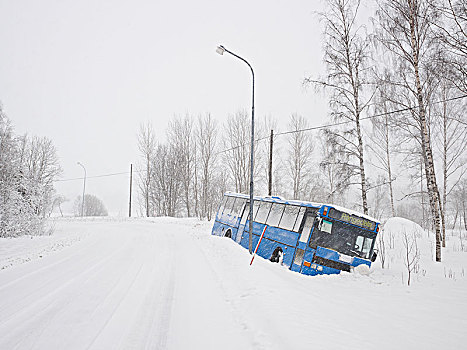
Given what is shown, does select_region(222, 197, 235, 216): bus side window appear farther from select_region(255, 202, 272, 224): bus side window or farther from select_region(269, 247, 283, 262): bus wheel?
select_region(269, 247, 283, 262): bus wheel

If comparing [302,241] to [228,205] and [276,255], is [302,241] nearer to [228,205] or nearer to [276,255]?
[276,255]

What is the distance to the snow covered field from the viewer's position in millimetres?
4180

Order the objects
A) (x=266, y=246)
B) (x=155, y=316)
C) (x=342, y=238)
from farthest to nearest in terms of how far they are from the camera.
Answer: (x=266, y=246) → (x=342, y=238) → (x=155, y=316)

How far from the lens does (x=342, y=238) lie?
32.2ft

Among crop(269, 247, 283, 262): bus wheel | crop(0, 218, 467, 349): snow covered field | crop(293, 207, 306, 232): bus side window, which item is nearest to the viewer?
crop(0, 218, 467, 349): snow covered field

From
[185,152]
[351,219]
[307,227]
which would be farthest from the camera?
[185,152]

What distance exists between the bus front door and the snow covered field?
3.26ft

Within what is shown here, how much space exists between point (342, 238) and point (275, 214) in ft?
10.8

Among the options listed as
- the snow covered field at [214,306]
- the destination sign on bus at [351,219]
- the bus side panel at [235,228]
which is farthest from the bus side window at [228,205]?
the destination sign on bus at [351,219]

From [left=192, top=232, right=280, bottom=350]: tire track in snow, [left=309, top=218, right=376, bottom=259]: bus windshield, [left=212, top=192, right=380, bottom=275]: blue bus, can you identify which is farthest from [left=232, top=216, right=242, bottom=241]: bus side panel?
[left=192, top=232, right=280, bottom=350]: tire track in snow

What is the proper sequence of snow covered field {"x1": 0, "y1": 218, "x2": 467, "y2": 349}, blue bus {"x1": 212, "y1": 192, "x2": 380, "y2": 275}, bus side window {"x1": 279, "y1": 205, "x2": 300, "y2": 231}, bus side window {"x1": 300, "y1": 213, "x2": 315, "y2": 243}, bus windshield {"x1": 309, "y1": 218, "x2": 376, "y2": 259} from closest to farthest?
snow covered field {"x1": 0, "y1": 218, "x2": 467, "y2": 349}
blue bus {"x1": 212, "y1": 192, "x2": 380, "y2": 275}
bus windshield {"x1": 309, "y1": 218, "x2": 376, "y2": 259}
bus side window {"x1": 300, "y1": 213, "x2": 315, "y2": 243}
bus side window {"x1": 279, "y1": 205, "x2": 300, "y2": 231}

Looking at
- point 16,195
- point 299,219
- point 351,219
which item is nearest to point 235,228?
point 299,219

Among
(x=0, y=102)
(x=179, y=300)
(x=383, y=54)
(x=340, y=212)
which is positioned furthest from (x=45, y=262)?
(x=0, y=102)

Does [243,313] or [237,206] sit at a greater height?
[237,206]
